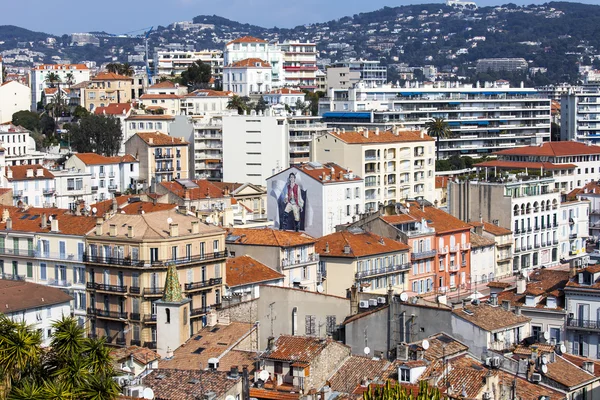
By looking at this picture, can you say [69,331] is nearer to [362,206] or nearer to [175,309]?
[175,309]

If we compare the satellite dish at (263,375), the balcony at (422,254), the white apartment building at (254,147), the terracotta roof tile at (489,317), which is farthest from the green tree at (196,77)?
the satellite dish at (263,375)

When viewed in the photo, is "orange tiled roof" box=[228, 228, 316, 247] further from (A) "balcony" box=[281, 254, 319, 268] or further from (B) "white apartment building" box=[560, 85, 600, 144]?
(B) "white apartment building" box=[560, 85, 600, 144]

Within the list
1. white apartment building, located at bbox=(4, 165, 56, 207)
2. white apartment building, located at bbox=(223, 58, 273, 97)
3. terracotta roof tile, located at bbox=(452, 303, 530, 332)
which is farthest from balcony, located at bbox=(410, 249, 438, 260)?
white apartment building, located at bbox=(223, 58, 273, 97)

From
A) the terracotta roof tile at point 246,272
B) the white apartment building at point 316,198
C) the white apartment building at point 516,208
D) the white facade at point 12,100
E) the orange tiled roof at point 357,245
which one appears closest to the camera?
the terracotta roof tile at point 246,272

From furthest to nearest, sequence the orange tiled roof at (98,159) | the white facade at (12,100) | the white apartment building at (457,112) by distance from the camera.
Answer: the white facade at (12,100)
the white apartment building at (457,112)
the orange tiled roof at (98,159)

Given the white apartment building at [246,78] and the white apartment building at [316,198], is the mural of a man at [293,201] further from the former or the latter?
the white apartment building at [246,78]

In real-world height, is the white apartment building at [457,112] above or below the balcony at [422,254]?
above

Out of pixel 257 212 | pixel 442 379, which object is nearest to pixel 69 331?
pixel 442 379

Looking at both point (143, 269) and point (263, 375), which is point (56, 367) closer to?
point (263, 375)
